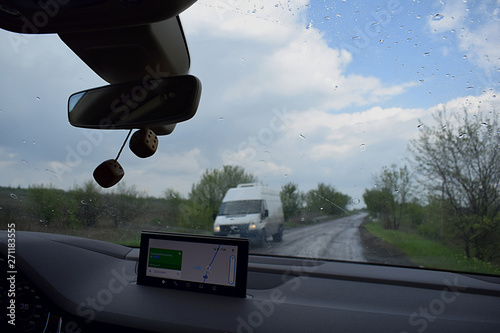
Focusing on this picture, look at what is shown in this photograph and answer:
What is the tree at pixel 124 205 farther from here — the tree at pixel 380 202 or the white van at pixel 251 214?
the tree at pixel 380 202

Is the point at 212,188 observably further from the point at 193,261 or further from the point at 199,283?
the point at 199,283

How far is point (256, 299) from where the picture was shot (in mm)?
2389

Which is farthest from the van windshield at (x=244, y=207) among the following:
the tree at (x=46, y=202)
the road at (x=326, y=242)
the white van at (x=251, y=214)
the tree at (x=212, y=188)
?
the tree at (x=46, y=202)

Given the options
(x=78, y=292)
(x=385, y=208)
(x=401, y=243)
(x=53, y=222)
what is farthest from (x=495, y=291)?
(x=53, y=222)

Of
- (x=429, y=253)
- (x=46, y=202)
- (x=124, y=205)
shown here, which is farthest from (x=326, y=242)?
(x=46, y=202)

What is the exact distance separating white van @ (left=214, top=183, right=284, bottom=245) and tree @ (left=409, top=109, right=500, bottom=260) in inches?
49.8

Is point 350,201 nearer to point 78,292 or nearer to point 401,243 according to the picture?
point 401,243

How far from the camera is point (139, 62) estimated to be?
2021mm

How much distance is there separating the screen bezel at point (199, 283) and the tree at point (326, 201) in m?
0.85

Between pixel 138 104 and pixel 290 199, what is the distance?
1564mm

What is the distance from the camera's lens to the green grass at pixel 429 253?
2660 millimetres

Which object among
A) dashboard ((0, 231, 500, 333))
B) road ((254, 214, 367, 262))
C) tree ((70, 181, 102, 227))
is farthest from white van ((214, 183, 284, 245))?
tree ((70, 181, 102, 227))

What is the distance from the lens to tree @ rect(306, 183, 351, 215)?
291cm

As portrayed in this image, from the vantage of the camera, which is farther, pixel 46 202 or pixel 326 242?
pixel 46 202
